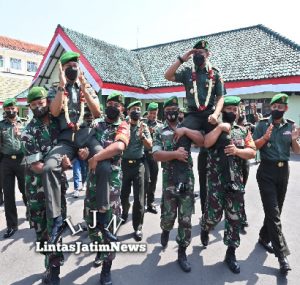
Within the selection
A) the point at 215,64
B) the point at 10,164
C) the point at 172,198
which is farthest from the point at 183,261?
the point at 215,64

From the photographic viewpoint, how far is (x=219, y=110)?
3578 mm

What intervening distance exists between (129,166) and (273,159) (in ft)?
7.33

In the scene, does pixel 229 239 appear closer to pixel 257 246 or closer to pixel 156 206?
pixel 257 246

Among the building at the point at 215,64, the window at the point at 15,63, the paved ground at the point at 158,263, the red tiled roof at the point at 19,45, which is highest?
the red tiled roof at the point at 19,45

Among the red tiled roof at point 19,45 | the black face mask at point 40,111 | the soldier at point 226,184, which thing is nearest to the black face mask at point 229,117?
the soldier at point 226,184

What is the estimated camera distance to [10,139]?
4977 mm

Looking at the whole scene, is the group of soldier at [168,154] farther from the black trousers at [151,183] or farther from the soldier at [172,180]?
the black trousers at [151,183]

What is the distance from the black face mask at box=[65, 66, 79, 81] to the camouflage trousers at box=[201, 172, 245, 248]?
2162 millimetres

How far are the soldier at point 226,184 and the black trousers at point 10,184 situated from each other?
3234 millimetres

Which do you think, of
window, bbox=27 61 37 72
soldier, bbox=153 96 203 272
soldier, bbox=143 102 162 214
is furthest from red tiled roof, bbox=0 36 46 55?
soldier, bbox=153 96 203 272

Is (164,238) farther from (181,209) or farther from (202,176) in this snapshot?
(202,176)

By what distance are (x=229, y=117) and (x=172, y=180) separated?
112 centimetres

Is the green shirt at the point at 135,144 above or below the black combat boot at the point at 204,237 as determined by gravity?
above

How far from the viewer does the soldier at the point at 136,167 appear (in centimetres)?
467
